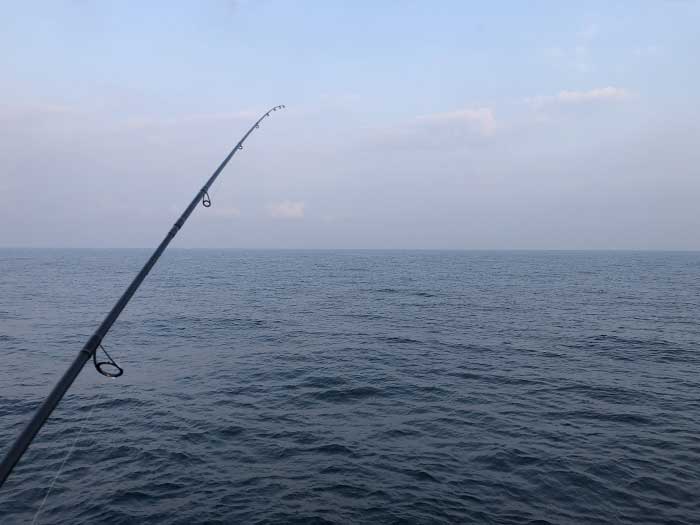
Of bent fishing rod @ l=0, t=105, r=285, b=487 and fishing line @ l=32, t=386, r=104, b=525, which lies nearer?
bent fishing rod @ l=0, t=105, r=285, b=487

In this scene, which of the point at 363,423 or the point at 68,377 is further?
the point at 363,423

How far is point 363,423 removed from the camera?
16.8m

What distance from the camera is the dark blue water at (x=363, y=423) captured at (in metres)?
11.6

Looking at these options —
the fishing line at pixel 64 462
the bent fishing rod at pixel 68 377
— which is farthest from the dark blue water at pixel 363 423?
the bent fishing rod at pixel 68 377

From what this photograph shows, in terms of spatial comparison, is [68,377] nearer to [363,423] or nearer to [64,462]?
[64,462]

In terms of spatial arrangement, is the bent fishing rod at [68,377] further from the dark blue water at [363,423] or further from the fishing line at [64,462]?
the fishing line at [64,462]

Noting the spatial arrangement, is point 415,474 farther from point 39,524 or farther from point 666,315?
point 666,315

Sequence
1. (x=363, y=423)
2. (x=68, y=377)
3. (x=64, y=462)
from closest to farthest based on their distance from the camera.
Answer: (x=68, y=377) < (x=64, y=462) < (x=363, y=423)

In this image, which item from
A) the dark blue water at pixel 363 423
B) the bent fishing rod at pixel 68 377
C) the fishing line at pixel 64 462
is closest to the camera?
the bent fishing rod at pixel 68 377

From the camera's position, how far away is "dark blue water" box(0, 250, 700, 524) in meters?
11.6

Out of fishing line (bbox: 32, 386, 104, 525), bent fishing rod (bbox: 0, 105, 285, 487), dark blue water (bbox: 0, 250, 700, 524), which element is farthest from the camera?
dark blue water (bbox: 0, 250, 700, 524)

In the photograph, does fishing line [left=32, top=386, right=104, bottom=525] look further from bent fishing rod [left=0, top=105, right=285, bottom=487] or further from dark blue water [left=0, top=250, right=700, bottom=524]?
bent fishing rod [left=0, top=105, right=285, bottom=487]

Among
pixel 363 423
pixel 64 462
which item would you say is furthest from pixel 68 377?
pixel 363 423

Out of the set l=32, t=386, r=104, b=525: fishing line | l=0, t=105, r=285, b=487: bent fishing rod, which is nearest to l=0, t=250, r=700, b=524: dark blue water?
l=32, t=386, r=104, b=525: fishing line
